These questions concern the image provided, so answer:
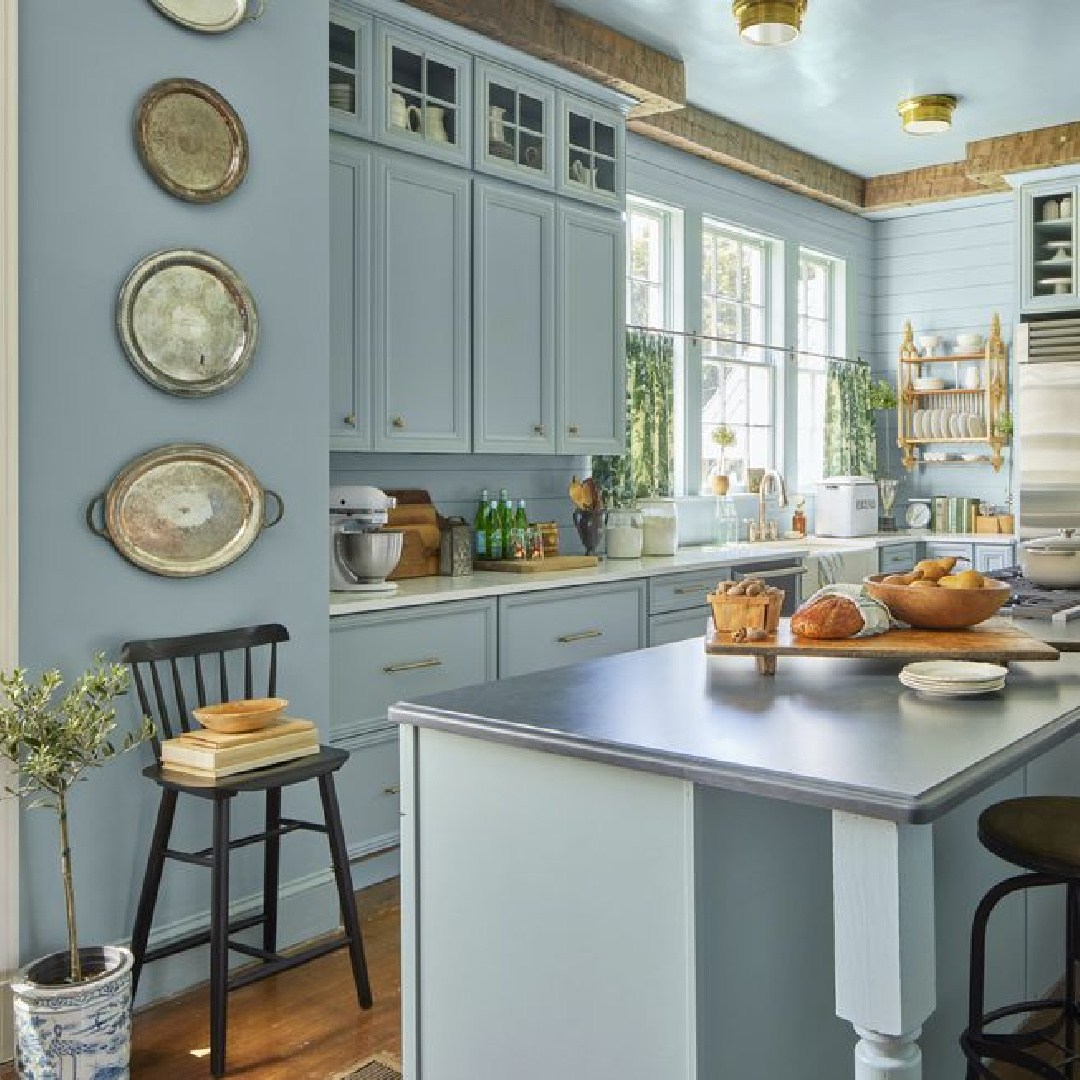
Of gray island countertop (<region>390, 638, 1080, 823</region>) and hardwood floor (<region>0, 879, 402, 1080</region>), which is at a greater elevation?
gray island countertop (<region>390, 638, 1080, 823</region>)

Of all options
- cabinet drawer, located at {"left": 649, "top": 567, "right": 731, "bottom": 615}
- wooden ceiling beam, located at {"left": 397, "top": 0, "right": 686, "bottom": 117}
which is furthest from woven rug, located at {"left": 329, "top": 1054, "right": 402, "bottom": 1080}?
wooden ceiling beam, located at {"left": 397, "top": 0, "right": 686, "bottom": 117}

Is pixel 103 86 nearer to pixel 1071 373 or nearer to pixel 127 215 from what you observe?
pixel 127 215

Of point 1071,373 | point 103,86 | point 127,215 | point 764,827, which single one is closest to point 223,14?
point 103,86

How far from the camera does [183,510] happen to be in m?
2.96

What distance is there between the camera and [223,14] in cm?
299

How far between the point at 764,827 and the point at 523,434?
298 cm

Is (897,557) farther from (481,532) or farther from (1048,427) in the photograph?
(481,532)

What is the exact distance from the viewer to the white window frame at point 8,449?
260 cm

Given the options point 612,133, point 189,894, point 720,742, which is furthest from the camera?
point 612,133

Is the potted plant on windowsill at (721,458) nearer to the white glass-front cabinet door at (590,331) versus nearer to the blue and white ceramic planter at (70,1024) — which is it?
the white glass-front cabinet door at (590,331)

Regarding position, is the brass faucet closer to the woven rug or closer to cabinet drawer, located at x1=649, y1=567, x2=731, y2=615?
cabinet drawer, located at x1=649, y1=567, x2=731, y2=615

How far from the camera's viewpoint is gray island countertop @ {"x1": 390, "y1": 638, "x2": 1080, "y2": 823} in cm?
157

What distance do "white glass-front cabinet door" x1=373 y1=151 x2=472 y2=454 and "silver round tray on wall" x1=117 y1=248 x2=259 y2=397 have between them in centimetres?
104

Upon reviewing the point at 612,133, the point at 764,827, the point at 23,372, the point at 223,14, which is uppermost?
the point at 612,133
